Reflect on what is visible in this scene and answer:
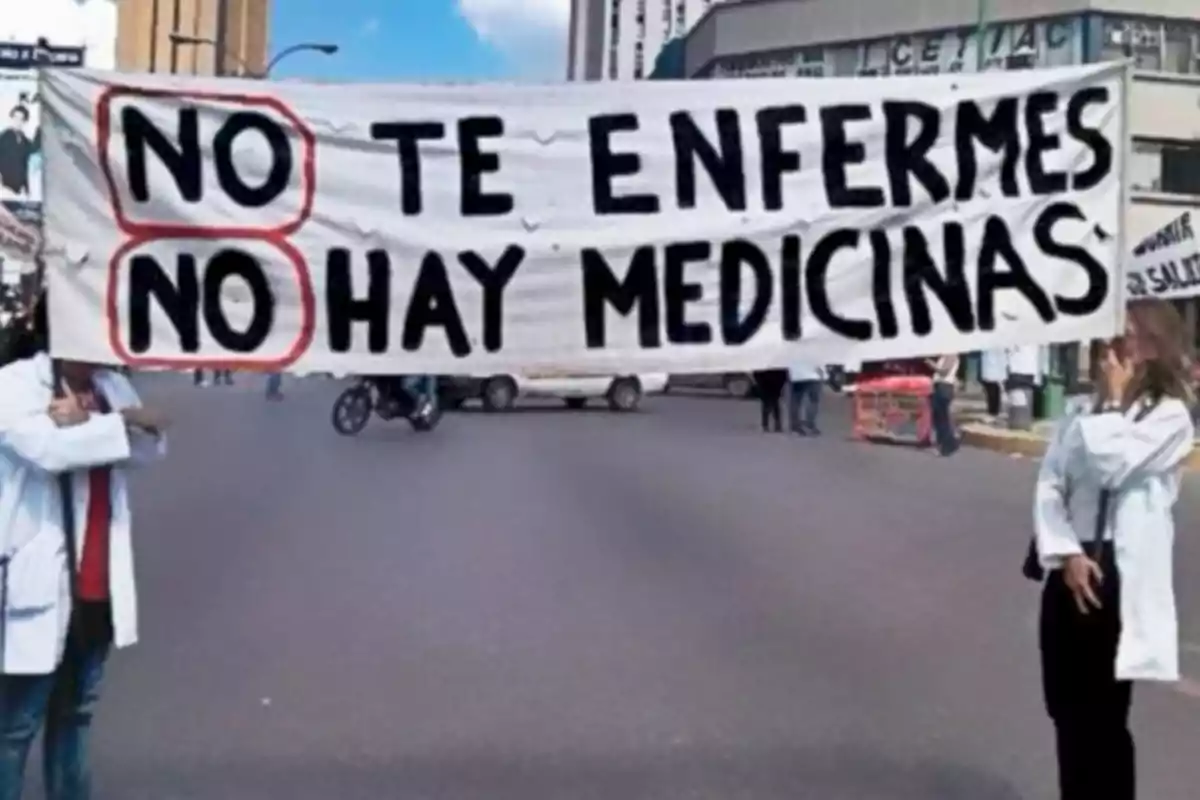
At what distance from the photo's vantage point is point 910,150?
463 cm

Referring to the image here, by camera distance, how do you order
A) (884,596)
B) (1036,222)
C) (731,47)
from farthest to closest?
(731,47)
(884,596)
(1036,222)

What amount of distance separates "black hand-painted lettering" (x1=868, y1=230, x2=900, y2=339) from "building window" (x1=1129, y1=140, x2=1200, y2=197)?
167 ft

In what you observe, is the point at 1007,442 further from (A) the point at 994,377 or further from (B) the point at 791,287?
(B) the point at 791,287

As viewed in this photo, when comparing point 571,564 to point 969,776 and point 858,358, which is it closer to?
point 969,776

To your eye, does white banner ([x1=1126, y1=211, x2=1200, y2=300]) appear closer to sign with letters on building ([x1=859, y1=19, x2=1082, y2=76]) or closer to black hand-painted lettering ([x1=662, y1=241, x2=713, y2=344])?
black hand-painted lettering ([x1=662, y1=241, x2=713, y2=344])

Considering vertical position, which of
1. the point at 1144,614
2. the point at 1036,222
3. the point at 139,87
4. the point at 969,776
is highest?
the point at 139,87

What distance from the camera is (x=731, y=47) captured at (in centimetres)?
7106

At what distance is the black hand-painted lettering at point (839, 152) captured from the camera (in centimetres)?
459

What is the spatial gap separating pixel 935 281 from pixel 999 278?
166 mm

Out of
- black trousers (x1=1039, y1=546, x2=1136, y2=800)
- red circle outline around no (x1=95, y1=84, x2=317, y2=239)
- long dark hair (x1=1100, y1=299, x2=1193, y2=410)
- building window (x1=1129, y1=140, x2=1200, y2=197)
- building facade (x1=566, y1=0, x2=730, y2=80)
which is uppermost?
building facade (x1=566, y1=0, x2=730, y2=80)

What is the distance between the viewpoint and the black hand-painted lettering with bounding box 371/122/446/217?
4.43 m

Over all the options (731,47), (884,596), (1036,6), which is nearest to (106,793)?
(884,596)

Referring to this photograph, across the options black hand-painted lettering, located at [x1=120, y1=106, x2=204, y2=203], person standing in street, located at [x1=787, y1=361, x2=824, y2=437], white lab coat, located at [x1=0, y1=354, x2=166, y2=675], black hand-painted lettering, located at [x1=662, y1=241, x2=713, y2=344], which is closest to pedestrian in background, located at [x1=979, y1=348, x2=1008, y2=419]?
person standing in street, located at [x1=787, y1=361, x2=824, y2=437]

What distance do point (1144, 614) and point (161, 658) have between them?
4.86 metres
